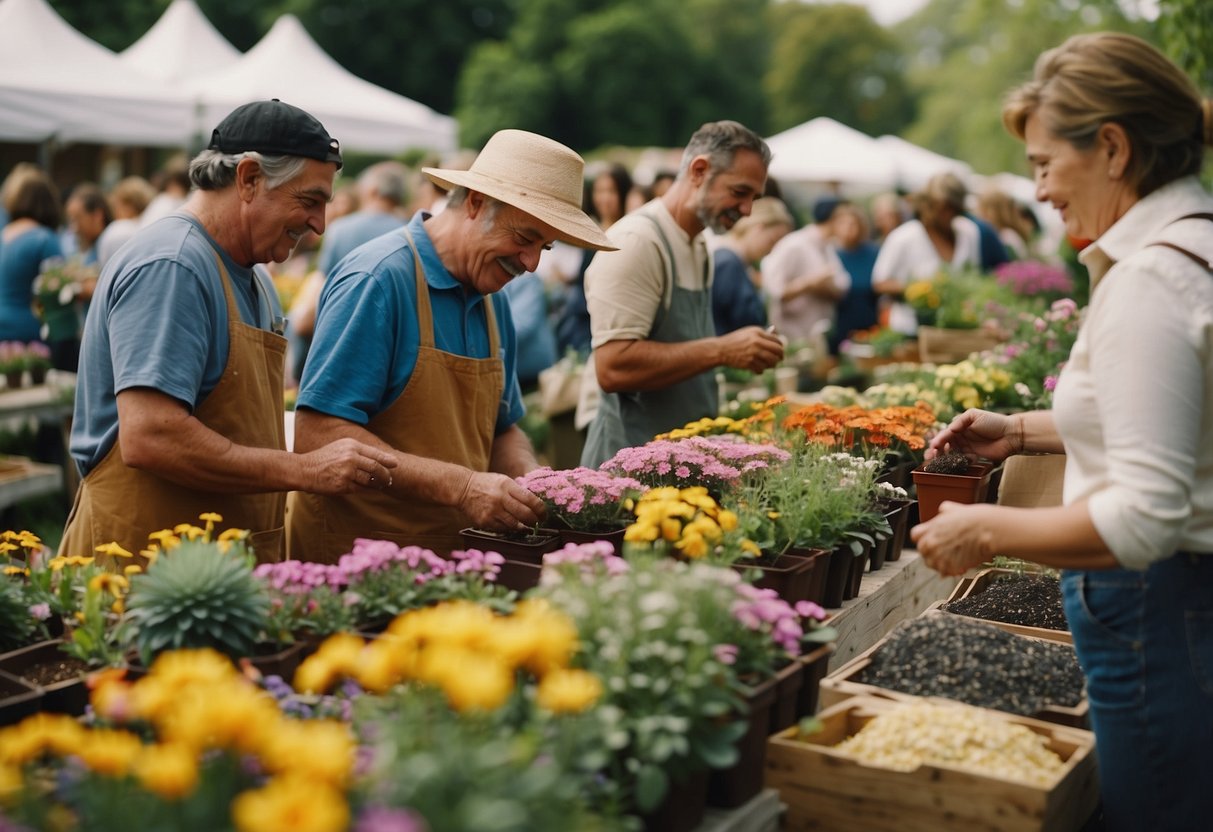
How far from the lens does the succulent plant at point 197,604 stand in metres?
1.97

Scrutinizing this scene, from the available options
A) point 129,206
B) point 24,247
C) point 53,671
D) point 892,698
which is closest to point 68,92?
point 129,206

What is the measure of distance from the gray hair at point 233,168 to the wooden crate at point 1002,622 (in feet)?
6.29

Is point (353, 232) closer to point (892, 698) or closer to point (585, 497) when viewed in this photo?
point (585, 497)

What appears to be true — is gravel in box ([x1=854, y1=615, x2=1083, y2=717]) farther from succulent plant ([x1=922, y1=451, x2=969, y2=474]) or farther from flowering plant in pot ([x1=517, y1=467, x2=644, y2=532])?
succulent plant ([x1=922, y1=451, x2=969, y2=474])

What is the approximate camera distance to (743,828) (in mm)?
1911

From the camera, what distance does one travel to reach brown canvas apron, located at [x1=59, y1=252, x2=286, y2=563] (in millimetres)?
2812

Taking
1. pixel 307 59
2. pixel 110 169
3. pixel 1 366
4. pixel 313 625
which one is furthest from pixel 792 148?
pixel 313 625

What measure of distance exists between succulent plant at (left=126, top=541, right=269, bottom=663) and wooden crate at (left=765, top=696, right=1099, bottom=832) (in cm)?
92

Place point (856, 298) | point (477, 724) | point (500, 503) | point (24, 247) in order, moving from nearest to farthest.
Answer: point (477, 724), point (500, 503), point (24, 247), point (856, 298)

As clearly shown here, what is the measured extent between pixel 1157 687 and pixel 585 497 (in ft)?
4.28

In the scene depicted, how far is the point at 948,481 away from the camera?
3.37 metres

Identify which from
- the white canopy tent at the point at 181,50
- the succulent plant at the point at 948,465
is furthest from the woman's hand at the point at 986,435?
the white canopy tent at the point at 181,50

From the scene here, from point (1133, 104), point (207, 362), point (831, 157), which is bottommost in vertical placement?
point (207, 362)

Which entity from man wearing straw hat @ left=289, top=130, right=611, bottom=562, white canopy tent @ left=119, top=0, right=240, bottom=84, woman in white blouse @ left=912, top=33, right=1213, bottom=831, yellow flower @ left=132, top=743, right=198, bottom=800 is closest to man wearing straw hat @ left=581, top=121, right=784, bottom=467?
man wearing straw hat @ left=289, top=130, right=611, bottom=562
